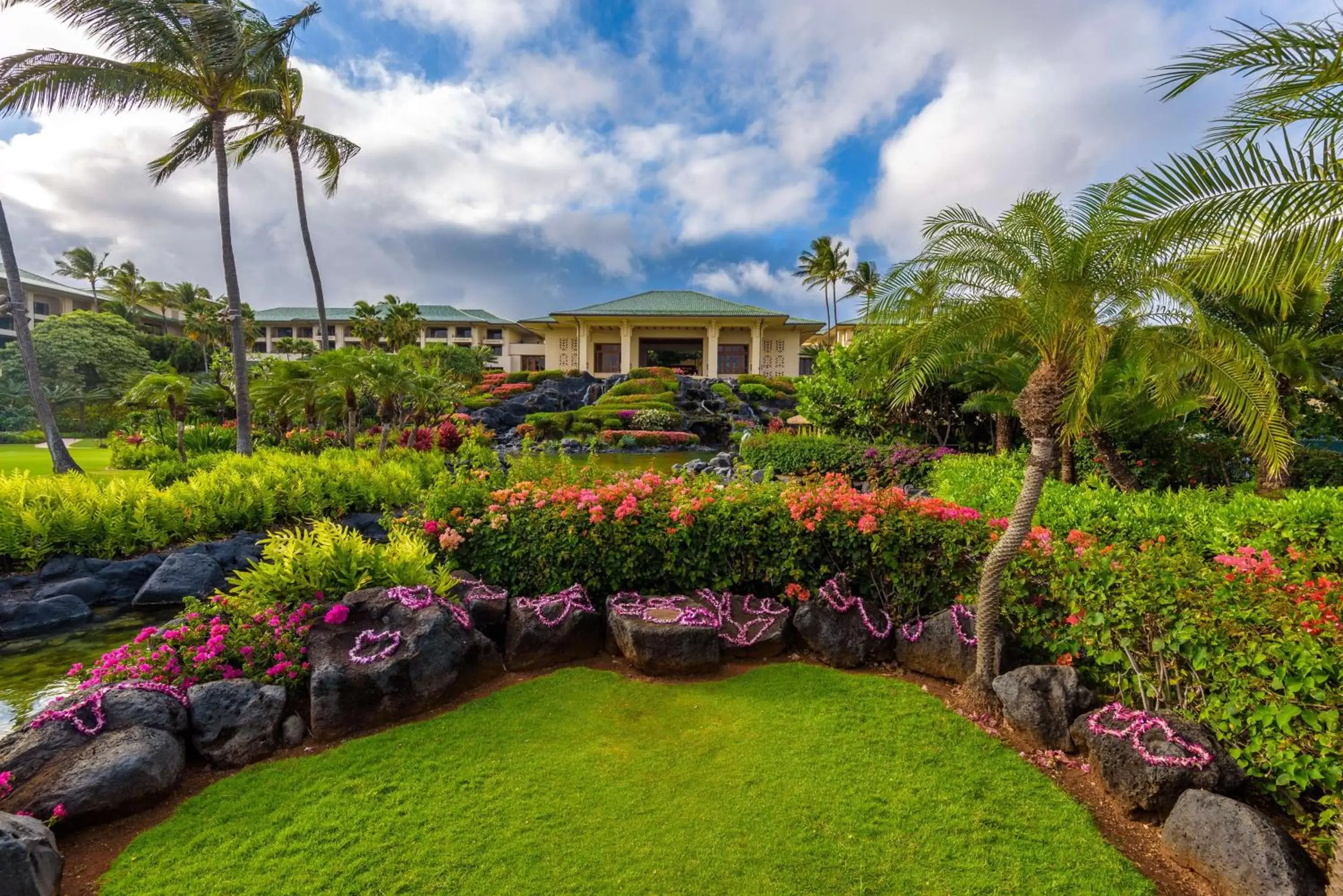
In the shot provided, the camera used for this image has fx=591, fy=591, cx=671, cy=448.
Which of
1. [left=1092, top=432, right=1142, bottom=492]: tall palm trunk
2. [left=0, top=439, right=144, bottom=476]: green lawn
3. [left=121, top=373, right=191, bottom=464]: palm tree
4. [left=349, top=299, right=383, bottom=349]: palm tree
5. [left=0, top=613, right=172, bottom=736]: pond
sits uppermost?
[left=349, top=299, right=383, bottom=349]: palm tree

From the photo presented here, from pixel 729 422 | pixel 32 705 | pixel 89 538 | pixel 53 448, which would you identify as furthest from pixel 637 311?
pixel 32 705

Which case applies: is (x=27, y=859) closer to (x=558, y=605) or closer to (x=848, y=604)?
(x=558, y=605)

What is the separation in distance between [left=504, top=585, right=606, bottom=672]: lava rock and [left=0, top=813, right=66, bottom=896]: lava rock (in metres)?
2.60

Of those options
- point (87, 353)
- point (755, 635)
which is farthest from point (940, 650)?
point (87, 353)

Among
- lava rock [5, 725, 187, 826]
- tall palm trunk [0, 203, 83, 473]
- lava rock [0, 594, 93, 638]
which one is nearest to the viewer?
lava rock [5, 725, 187, 826]

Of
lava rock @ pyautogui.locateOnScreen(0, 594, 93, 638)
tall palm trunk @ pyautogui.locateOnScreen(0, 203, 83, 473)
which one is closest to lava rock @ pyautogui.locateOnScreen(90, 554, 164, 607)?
lava rock @ pyautogui.locateOnScreen(0, 594, 93, 638)

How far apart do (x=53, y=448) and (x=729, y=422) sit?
25146 mm

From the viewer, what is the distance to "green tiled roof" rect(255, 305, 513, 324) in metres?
53.5

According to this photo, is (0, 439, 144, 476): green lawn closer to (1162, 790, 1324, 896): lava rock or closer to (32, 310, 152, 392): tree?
(32, 310, 152, 392): tree

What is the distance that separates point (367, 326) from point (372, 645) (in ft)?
128

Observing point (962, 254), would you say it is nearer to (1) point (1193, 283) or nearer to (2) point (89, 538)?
(1) point (1193, 283)

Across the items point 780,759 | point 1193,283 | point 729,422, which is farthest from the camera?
point 729,422

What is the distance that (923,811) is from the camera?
3.15m

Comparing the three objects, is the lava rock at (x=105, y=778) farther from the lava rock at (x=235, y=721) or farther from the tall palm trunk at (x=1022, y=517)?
the tall palm trunk at (x=1022, y=517)
